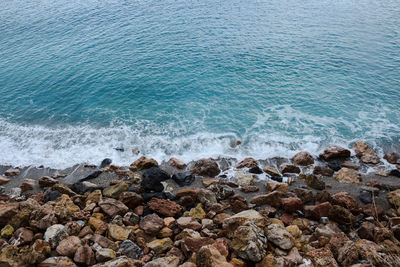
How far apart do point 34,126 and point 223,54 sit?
929 inches

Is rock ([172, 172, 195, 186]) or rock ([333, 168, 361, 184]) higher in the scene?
rock ([172, 172, 195, 186])

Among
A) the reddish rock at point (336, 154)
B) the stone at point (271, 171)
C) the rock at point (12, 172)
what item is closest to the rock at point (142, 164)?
the stone at point (271, 171)

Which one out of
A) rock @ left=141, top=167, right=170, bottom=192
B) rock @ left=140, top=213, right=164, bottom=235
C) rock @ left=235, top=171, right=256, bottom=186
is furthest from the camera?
rock @ left=235, top=171, right=256, bottom=186

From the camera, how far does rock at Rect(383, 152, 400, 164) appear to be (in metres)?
17.0

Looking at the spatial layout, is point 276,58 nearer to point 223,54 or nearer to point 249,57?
point 249,57

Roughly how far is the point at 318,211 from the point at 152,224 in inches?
324

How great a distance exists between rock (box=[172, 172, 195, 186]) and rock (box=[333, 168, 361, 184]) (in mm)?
9491

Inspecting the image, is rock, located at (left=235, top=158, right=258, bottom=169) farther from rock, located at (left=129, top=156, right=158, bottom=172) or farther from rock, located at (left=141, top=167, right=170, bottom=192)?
rock, located at (left=129, top=156, right=158, bottom=172)

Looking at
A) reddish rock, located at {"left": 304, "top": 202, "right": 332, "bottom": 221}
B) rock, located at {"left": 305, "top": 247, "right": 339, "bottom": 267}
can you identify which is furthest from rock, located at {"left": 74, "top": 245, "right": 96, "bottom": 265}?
reddish rock, located at {"left": 304, "top": 202, "right": 332, "bottom": 221}

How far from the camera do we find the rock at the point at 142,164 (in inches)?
682

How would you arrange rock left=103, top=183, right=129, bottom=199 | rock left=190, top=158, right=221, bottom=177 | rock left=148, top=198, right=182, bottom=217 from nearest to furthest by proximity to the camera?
rock left=148, top=198, right=182, bottom=217 < rock left=103, top=183, right=129, bottom=199 < rock left=190, top=158, right=221, bottom=177

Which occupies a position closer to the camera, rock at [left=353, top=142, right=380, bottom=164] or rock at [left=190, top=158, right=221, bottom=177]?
rock at [left=190, top=158, right=221, bottom=177]

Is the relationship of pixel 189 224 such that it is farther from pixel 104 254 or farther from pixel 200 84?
pixel 200 84

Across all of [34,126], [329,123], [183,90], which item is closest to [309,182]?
[329,123]
